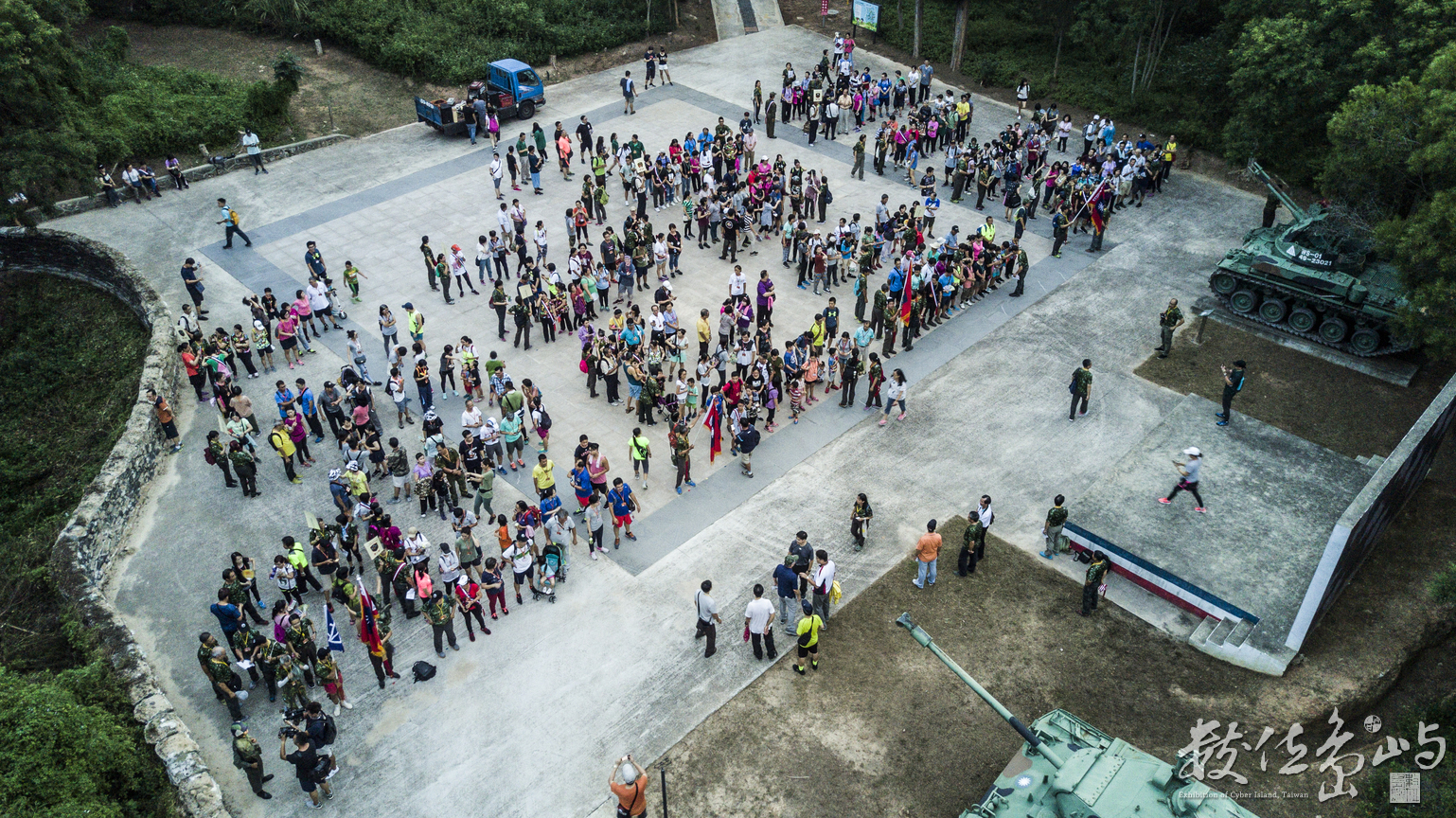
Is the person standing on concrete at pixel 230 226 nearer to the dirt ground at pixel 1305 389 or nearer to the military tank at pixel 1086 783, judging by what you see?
the military tank at pixel 1086 783

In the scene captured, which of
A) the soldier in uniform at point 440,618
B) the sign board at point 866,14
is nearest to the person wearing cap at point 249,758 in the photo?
the soldier in uniform at point 440,618

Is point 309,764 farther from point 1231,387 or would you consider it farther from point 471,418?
point 1231,387

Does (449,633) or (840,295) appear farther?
(840,295)

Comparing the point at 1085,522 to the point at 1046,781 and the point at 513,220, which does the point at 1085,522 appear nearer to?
the point at 1046,781

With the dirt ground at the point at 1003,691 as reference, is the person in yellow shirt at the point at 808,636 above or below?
above

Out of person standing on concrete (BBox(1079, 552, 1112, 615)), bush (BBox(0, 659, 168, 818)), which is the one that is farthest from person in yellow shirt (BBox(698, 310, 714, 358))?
bush (BBox(0, 659, 168, 818))

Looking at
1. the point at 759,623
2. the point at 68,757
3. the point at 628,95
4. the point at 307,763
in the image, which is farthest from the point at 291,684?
the point at 628,95

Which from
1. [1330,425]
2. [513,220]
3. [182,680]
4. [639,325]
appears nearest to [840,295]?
[639,325]
